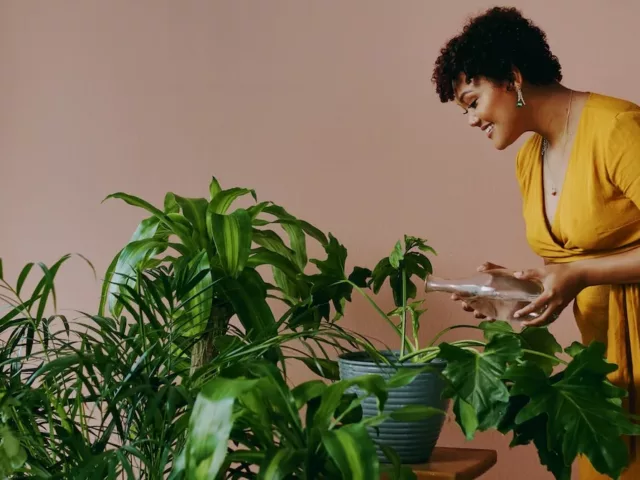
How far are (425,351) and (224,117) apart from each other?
88 centimetres

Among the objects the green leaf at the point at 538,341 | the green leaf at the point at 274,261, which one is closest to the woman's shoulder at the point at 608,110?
the green leaf at the point at 538,341

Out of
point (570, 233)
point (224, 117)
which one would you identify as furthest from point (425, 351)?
point (224, 117)

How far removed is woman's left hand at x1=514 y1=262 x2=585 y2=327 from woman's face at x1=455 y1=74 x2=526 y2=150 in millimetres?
280

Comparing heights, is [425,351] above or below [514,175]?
below

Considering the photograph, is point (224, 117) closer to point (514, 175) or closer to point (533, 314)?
point (514, 175)

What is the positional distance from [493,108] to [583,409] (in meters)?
0.56

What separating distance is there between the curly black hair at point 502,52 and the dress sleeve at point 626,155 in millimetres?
184

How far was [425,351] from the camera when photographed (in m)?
1.43

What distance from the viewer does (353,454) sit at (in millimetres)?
1015

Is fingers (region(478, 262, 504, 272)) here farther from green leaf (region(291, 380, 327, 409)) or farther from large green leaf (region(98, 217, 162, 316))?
large green leaf (region(98, 217, 162, 316))

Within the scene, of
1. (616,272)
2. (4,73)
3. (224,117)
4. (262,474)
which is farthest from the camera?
(4,73)

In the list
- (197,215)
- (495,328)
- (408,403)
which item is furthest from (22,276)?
(495,328)

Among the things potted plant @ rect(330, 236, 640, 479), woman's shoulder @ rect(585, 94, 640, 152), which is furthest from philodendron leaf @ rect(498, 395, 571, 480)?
woman's shoulder @ rect(585, 94, 640, 152)

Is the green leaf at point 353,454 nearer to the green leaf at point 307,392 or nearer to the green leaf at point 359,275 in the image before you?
the green leaf at point 307,392
